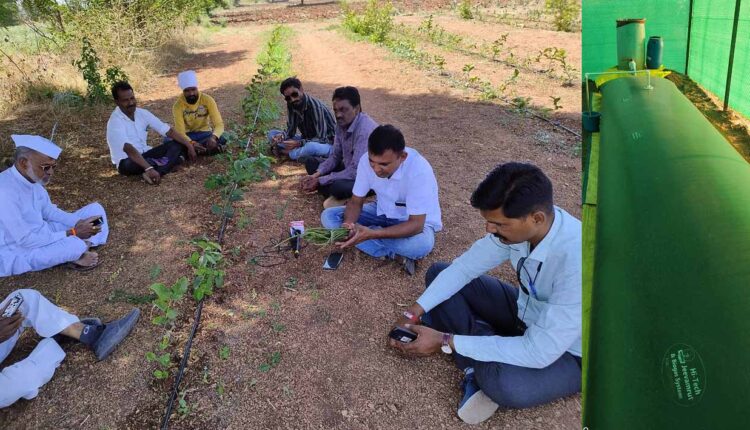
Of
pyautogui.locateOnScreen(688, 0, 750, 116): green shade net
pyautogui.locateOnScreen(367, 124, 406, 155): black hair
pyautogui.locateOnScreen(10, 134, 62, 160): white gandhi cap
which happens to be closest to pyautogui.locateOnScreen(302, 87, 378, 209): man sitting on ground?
pyautogui.locateOnScreen(367, 124, 406, 155): black hair

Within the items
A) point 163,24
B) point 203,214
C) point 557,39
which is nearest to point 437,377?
point 203,214

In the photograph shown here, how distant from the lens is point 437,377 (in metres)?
2.39

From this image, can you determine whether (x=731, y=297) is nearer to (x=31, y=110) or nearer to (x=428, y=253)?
(x=428, y=253)

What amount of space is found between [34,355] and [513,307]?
2514 millimetres

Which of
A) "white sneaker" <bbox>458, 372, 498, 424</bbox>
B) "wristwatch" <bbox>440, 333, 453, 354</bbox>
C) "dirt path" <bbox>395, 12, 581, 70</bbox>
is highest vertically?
"dirt path" <bbox>395, 12, 581, 70</bbox>

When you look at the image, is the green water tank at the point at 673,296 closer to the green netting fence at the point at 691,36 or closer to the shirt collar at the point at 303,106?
the green netting fence at the point at 691,36

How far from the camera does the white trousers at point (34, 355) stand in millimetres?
2268

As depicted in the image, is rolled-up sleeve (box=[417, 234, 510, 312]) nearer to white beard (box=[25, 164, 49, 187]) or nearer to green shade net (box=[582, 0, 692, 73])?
green shade net (box=[582, 0, 692, 73])

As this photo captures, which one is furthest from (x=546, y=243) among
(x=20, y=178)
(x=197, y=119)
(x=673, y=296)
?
(x=197, y=119)

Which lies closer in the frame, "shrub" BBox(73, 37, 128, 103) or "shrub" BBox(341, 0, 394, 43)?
"shrub" BBox(73, 37, 128, 103)

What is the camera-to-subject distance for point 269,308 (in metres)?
2.98

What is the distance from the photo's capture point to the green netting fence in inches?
71.3

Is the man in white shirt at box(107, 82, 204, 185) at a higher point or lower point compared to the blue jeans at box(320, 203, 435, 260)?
higher

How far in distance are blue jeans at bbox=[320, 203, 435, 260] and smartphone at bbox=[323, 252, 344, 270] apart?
16cm
